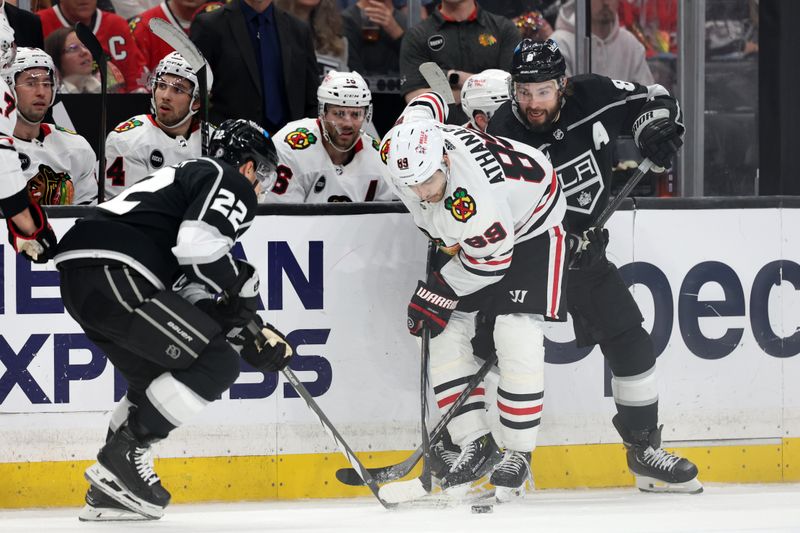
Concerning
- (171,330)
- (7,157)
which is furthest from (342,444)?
(7,157)

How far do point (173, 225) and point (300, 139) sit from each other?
129 cm

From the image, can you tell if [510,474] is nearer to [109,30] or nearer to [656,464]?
[656,464]

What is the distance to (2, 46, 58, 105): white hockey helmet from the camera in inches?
169

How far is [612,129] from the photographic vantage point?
4.02 metres

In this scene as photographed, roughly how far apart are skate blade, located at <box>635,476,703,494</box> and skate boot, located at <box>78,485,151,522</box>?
1.58 meters

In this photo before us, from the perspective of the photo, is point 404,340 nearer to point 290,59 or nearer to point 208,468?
point 208,468

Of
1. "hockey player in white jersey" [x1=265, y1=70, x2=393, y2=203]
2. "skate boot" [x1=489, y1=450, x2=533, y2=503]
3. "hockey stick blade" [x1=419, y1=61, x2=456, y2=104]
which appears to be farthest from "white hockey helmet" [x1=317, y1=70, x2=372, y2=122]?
"skate boot" [x1=489, y1=450, x2=533, y2=503]

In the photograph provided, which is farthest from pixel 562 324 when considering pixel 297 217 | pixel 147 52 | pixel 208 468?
pixel 147 52

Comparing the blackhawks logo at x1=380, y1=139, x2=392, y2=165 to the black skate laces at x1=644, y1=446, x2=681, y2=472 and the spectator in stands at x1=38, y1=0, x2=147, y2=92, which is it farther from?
the spectator in stands at x1=38, y1=0, x2=147, y2=92

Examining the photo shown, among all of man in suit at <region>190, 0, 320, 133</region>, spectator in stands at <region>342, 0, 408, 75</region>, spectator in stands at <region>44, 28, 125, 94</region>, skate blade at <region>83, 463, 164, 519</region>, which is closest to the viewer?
skate blade at <region>83, 463, 164, 519</region>

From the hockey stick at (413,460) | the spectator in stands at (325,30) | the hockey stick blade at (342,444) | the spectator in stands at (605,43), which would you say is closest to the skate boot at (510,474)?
the hockey stick at (413,460)

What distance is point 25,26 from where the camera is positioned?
4.66m

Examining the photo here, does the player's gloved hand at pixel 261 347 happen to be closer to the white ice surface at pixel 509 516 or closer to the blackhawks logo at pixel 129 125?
the white ice surface at pixel 509 516

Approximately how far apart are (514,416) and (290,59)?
1.86m
